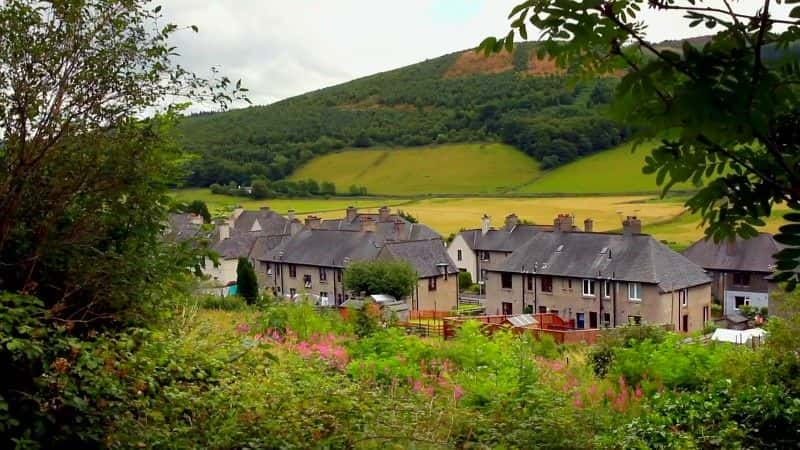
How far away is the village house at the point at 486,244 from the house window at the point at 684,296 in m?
16.2

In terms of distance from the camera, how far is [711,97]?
206 cm

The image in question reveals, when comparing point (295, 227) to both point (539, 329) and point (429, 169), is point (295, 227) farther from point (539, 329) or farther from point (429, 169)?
point (429, 169)

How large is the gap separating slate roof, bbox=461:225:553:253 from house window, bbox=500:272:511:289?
1067cm

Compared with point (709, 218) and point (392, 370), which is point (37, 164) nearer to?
point (709, 218)

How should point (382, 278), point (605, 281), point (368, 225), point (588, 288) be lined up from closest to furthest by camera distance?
point (605, 281) < point (588, 288) < point (382, 278) < point (368, 225)

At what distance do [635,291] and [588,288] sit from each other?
99.2 inches

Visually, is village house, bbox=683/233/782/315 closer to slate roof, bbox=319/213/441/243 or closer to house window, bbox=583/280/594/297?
house window, bbox=583/280/594/297

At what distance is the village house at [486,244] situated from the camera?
53200 mm

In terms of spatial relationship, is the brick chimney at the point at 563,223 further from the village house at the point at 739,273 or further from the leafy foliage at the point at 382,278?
the leafy foliage at the point at 382,278

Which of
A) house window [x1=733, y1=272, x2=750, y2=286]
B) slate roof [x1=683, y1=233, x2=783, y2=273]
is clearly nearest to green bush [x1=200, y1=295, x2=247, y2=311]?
slate roof [x1=683, y1=233, x2=783, y2=273]

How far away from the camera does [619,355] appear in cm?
1136

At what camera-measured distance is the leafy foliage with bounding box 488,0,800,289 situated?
6.92 feet

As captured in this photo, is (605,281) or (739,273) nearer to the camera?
(605,281)

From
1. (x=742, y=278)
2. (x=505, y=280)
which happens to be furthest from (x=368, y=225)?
(x=742, y=278)
